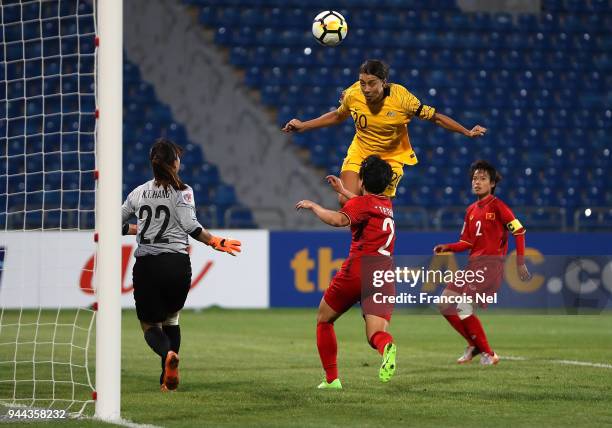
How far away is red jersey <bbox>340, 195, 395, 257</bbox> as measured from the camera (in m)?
7.20

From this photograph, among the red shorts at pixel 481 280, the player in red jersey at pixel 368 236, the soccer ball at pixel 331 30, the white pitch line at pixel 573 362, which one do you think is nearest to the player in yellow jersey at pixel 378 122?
the soccer ball at pixel 331 30

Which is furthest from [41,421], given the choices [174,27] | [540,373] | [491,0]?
[491,0]

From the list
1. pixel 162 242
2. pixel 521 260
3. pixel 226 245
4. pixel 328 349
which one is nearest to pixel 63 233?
pixel 521 260

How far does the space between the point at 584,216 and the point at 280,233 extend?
5783 mm

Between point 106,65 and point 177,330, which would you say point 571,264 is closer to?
point 177,330

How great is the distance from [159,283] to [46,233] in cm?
970

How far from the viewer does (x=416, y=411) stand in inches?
251

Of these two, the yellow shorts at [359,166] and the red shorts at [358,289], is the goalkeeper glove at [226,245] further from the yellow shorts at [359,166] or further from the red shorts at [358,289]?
the yellow shorts at [359,166]

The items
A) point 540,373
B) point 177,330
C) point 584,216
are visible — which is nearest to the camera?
point 177,330

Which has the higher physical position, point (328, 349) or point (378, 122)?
point (378, 122)

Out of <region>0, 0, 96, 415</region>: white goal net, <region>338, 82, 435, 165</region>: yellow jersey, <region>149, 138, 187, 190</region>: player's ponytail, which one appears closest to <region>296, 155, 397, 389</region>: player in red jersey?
<region>149, 138, 187, 190</region>: player's ponytail

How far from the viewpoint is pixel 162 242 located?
750 centimetres

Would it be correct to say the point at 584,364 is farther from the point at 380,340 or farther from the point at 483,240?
the point at 380,340

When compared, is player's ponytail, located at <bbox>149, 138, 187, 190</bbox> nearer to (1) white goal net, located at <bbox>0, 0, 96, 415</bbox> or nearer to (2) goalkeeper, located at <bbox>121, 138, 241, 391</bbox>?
(2) goalkeeper, located at <bbox>121, 138, 241, 391</bbox>
